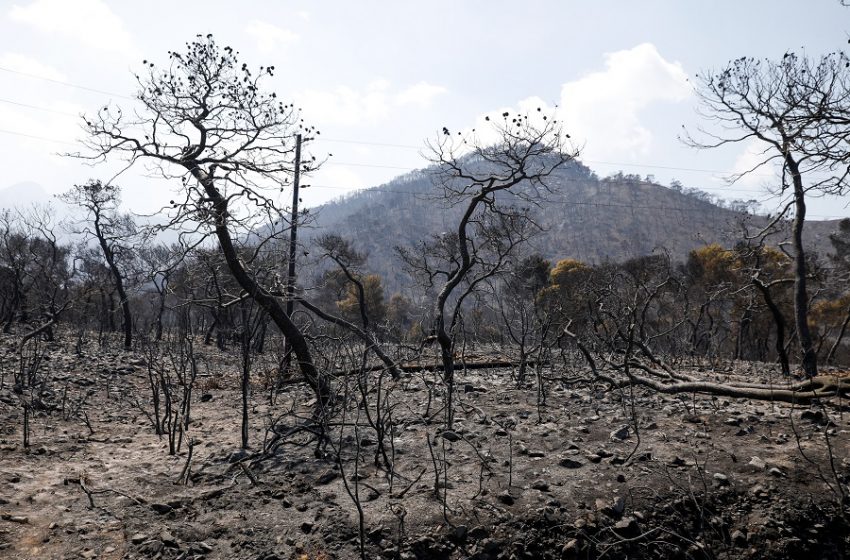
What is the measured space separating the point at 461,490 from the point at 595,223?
136 metres

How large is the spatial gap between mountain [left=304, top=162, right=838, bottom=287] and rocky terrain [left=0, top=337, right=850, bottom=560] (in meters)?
89.5

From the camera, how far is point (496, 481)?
207 inches

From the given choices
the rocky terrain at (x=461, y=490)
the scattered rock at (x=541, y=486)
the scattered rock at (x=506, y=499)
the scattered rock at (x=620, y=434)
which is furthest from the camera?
the scattered rock at (x=620, y=434)

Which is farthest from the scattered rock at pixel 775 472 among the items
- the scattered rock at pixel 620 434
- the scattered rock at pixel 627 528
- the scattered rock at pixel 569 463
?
the scattered rock at pixel 569 463

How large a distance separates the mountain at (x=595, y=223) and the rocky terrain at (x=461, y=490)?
294ft

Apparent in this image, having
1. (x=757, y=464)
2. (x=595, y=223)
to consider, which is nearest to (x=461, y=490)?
(x=757, y=464)

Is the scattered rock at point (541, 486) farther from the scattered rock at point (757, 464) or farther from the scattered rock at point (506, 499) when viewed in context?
the scattered rock at point (757, 464)

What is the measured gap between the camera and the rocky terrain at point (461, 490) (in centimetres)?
441

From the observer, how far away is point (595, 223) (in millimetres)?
133625

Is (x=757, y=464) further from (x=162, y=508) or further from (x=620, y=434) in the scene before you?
(x=162, y=508)

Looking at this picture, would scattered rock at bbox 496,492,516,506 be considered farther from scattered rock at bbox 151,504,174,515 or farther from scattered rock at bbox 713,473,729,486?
scattered rock at bbox 151,504,174,515

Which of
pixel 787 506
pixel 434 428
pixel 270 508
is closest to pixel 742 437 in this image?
pixel 787 506

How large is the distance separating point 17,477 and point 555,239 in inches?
4881

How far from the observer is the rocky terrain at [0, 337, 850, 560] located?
4414 mm
